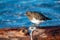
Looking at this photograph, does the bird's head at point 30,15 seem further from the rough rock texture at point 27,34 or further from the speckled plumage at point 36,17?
the rough rock texture at point 27,34

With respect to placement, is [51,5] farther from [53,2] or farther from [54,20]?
[54,20]

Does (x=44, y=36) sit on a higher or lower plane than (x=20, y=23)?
lower

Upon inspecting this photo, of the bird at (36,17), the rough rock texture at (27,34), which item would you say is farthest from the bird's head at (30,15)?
the rough rock texture at (27,34)

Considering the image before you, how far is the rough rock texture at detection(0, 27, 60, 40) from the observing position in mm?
1729

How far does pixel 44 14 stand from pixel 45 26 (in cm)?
11

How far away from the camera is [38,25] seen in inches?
66.7

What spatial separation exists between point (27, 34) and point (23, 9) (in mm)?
235

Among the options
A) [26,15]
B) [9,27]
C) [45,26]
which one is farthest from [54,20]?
[9,27]

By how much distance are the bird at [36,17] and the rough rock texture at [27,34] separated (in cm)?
9

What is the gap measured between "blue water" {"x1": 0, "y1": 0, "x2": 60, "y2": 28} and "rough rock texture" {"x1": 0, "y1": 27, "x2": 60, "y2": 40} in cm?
9

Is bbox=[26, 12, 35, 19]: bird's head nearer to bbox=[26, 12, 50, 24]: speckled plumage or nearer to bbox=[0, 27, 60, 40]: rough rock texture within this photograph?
bbox=[26, 12, 50, 24]: speckled plumage

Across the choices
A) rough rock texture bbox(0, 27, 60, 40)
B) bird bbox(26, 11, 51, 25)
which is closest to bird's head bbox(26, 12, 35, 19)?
bird bbox(26, 11, 51, 25)

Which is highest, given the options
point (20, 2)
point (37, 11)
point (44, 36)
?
point (20, 2)

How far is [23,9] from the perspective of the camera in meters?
1.67
